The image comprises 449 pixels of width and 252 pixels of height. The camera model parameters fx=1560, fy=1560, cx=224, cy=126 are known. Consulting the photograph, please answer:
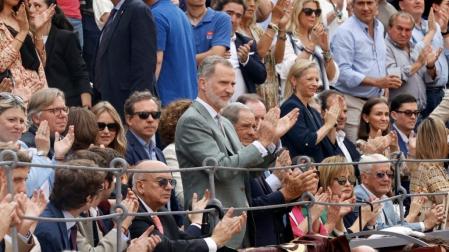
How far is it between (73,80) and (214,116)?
274 cm

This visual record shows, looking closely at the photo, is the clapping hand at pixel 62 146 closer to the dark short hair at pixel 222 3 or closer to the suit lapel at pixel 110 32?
the suit lapel at pixel 110 32

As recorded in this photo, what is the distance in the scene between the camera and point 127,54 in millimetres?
13320

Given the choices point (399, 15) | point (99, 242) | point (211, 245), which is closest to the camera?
point (99, 242)

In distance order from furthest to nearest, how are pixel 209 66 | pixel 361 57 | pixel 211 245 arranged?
pixel 361 57 → pixel 209 66 → pixel 211 245

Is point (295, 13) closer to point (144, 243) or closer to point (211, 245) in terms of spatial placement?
point (211, 245)

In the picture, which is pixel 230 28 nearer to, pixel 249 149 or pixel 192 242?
pixel 249 149

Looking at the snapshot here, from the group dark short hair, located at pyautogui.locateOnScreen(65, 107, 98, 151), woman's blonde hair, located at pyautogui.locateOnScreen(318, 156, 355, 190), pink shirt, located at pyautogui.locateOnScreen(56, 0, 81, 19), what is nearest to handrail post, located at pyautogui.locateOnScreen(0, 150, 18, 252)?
dark short hair, located at pyautogui.locateOnScreen(65, 107, 98, 151)

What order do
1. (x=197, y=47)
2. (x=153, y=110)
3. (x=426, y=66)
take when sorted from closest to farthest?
1. (x=153, y=110)
2. (x=197, y=47)
3. (x=426, y=66)

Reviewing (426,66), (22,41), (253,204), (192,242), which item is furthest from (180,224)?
(426,66)

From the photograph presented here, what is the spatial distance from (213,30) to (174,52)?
0.97 metres

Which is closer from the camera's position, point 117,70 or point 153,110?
point 153,110

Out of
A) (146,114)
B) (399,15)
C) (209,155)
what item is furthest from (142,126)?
(399,15)

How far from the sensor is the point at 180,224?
1129 centimetres

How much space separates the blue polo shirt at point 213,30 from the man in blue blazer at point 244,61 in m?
0.33
